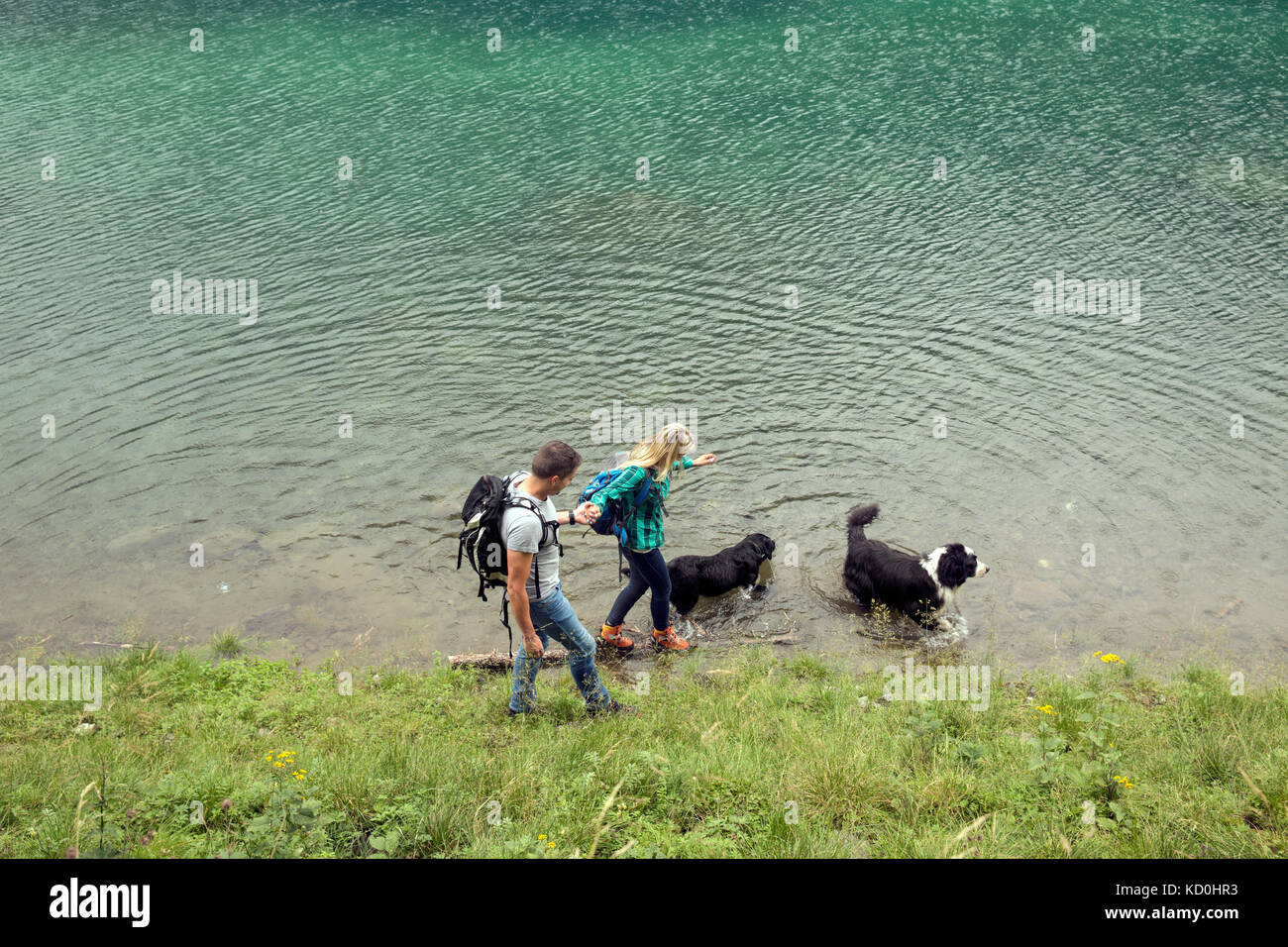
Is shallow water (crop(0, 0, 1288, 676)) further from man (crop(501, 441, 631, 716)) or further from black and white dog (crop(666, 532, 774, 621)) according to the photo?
man (crop(501, 441, 631, 716))

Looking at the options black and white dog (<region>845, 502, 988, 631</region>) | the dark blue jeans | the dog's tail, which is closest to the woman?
the dark blue jeans

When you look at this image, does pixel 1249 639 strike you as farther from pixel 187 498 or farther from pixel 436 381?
pixel 187 498

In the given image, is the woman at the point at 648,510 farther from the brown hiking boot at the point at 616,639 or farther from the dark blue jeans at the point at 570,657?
the dark blue jeans at the point at 570,657

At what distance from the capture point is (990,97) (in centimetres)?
2991

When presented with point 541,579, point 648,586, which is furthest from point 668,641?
point 541,579

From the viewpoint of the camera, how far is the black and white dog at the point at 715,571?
1062cm

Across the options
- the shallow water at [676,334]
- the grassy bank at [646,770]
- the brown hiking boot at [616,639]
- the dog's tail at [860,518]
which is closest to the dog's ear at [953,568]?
the shallow water at [676,334]

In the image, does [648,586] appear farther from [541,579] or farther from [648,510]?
[541,579]

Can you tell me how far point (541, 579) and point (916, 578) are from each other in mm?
4472

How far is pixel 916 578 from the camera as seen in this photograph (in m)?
10.2

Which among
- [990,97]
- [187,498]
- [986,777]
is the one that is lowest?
[986,777]

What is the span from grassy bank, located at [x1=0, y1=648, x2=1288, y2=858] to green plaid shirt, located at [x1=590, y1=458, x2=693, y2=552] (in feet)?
4.86
